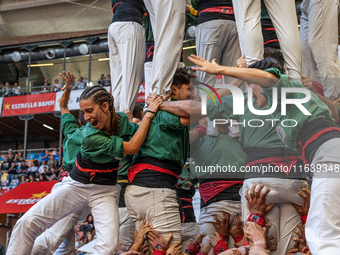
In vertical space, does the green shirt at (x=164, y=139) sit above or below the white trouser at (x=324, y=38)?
below

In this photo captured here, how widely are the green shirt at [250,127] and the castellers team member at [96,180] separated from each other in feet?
1.60

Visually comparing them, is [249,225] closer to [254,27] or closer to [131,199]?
→ [131,199]

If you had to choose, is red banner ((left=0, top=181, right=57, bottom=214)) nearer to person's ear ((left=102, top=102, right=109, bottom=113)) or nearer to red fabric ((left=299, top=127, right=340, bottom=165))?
person's ear ((left=102, top=102, right=109, bottom=113))

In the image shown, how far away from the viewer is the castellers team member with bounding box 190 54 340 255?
1.89 m

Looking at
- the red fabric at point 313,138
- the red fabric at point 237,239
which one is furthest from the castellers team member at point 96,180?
the red fabric at point 313,138

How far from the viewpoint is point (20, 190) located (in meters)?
9.41

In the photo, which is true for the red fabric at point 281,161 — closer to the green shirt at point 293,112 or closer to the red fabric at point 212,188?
A: the green shirt at point 293,112

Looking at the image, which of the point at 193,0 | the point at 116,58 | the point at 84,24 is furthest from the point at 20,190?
the point at 84,24

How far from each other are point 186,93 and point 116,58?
1152 millimetres

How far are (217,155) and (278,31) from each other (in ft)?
3.53

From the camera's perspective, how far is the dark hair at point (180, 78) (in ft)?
9.86

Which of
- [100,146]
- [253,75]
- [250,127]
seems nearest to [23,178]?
A: [100,146]

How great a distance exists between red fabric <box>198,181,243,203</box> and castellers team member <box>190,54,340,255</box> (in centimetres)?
91

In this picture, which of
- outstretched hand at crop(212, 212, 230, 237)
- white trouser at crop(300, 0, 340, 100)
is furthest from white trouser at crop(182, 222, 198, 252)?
white trouser at crop(300, 0, 340, 100)
